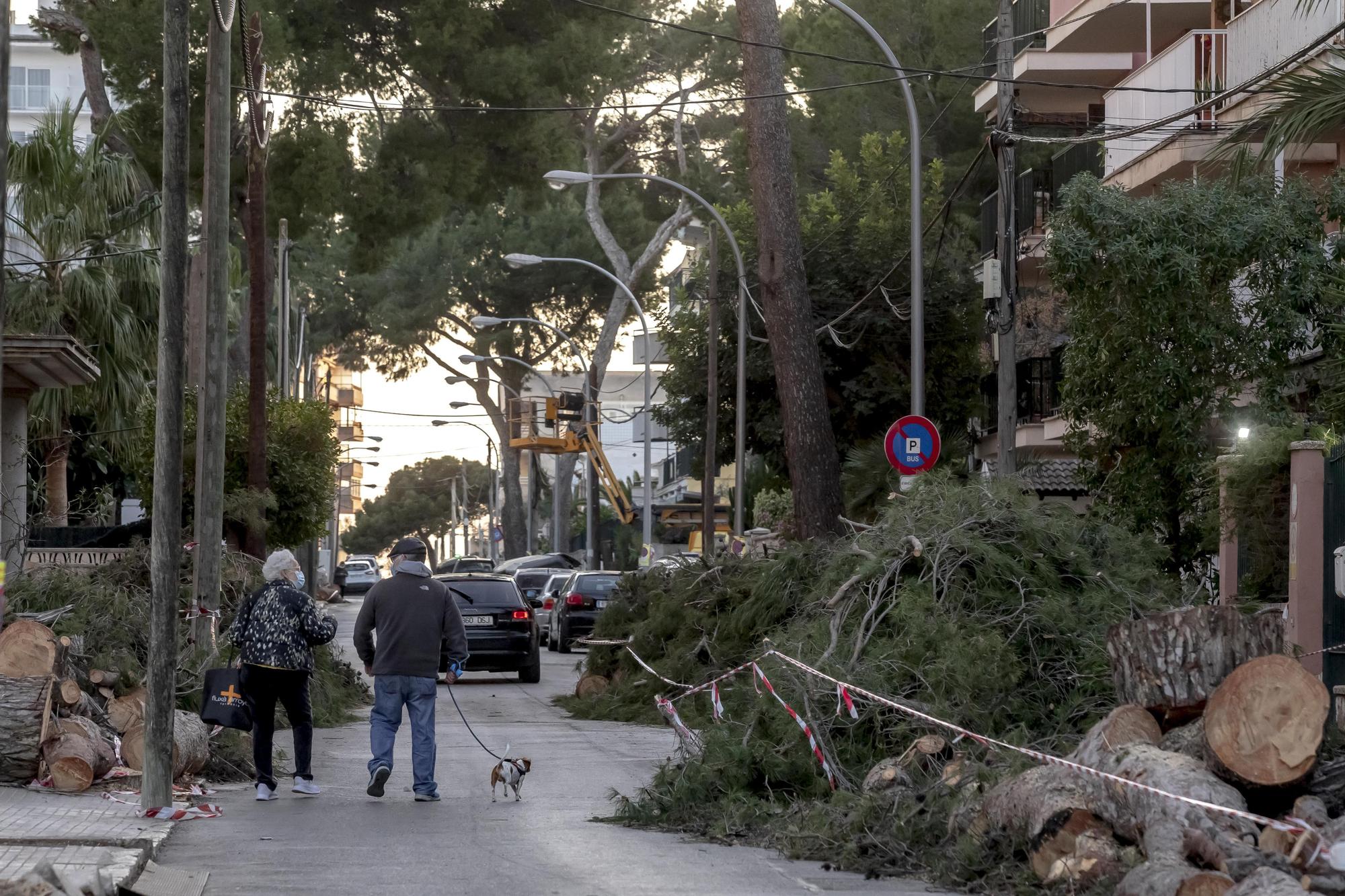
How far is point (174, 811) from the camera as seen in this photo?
33.6 ft

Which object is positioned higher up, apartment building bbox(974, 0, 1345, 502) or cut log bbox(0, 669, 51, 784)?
apartment building bbox(974, 0, 1345, 502)

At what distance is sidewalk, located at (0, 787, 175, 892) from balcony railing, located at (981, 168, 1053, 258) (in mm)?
22905

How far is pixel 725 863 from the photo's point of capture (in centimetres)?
900

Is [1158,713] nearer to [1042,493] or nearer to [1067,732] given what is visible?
[1067,732]

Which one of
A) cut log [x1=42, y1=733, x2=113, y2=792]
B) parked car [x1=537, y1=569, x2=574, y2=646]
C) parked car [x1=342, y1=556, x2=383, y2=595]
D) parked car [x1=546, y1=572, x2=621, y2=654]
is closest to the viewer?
cut log [x1=42, y1=733, x2=113, y2=792]

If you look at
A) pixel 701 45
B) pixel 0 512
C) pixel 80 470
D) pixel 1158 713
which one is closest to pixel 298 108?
pixel 80 470

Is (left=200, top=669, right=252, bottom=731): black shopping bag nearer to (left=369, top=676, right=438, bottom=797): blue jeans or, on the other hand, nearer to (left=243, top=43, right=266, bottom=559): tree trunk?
(left=369, top=676, right=438, bottom=797): blue jeans

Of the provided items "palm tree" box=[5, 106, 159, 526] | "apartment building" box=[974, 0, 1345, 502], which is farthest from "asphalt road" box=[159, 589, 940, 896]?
"palm tree" box=[5, 106, 159, 526]

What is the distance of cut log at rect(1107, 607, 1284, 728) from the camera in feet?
28.5

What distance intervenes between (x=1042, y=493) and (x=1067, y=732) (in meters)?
23.8

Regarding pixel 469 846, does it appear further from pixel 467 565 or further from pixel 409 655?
pixel 467 565

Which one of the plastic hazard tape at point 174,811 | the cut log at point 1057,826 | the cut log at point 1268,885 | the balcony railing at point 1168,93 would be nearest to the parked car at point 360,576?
the balcony railing at point 1168,93

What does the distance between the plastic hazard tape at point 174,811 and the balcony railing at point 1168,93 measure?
14907 mm

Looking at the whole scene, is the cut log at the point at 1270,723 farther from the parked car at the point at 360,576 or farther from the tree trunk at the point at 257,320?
the parked car at the point at 360,576
